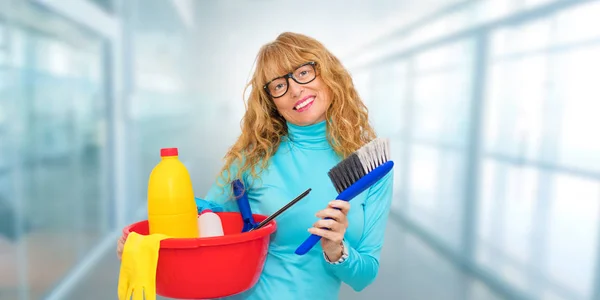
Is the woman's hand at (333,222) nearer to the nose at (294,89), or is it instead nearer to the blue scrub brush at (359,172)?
the blue scrub brush at (359,172)

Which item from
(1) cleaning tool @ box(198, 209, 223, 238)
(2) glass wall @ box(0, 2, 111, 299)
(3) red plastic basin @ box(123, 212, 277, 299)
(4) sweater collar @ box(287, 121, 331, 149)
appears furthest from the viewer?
(2) glass wall @ box(0, 2, 111, 299)

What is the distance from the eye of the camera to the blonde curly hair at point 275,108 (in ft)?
3.01

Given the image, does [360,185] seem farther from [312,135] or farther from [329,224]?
[312,135]

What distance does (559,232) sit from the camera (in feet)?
6.37

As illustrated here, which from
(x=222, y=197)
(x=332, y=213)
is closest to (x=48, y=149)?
(x=222, y=197)

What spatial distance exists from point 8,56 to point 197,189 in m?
1.01

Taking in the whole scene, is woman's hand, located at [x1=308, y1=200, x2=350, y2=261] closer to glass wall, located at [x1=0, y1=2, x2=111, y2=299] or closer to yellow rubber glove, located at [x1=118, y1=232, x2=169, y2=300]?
yellow rubber glove, located at [x1=118, y1=232, x2=169, y2=300]

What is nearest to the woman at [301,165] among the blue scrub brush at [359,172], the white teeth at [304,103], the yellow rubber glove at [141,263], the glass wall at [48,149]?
the white teeth at [304,103]

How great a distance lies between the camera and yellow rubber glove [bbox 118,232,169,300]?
27.0 inches

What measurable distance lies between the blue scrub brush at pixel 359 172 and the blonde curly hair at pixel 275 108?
140mm

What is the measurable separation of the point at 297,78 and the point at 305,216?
27 cm

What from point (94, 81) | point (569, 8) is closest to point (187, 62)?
point (94, 81)

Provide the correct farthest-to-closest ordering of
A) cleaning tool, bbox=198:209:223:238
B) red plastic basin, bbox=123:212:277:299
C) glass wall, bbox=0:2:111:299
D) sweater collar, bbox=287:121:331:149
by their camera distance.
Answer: glass wall, bbox=0:2:111:299, sweater collar, bbox=287:121:331:149, cleaning tool, bbox=198:209:223:238, red plastic basin, bbox=123:212:277:299

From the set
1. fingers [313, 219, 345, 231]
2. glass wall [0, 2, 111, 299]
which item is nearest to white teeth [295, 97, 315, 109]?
fingers [313, 219, 345, 231]
